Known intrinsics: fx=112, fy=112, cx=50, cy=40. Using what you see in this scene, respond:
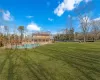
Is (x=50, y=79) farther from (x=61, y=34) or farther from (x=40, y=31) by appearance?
(x=61, y=34)

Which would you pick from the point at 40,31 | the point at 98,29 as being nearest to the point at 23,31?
the point at 40,31

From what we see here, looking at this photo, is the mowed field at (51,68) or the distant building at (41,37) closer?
the mowed field at (51,68)

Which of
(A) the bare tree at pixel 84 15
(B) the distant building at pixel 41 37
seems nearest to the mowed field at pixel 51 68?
(A) the bare tree at pixel 84 15

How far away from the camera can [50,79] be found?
134 inches

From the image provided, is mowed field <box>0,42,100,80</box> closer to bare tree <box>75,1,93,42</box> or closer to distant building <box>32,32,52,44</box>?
bare tree <box>75,1,93,42</box>

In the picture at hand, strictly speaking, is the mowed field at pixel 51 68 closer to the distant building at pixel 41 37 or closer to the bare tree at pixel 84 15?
the bare tree at pixel 84 15

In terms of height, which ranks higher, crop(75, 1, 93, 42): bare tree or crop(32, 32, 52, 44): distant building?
crop(75, 1, 93, 42): bare tree

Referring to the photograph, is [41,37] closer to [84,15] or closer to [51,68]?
[84,15]

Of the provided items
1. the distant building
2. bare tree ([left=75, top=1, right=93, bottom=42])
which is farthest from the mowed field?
the distant building

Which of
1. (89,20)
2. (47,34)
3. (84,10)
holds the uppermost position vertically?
(84,10)

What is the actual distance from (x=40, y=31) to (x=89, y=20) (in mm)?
27941

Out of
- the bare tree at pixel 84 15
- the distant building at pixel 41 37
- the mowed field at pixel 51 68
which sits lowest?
the mowed field at pixel 51 68

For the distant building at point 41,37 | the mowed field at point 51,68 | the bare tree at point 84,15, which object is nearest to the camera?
the mowed field at point 51,68

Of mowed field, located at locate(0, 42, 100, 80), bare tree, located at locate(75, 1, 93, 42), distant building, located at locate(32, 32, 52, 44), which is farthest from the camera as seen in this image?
distant building, located at locate(32, 32, 52, 44)
